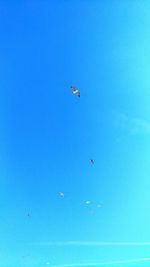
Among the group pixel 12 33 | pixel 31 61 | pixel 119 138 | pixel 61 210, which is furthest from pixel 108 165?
pixel 12 33

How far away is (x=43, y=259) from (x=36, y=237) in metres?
0.14

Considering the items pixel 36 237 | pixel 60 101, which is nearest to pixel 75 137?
pixel 60 101

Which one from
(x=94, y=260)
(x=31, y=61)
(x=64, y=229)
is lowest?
(x=94, y=260)

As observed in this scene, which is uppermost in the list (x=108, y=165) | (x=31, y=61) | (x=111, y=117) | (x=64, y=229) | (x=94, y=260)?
(x=31, y=61)

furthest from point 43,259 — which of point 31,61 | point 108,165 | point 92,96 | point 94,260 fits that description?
point 31,61

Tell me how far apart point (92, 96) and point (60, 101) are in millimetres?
193

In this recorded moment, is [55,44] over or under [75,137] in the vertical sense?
over

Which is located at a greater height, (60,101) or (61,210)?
(60,101)

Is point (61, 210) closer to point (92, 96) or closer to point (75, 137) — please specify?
point (75, 137)

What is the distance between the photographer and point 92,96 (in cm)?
234

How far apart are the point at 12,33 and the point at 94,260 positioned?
144 centimetres

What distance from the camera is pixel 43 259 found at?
2363 millimetres

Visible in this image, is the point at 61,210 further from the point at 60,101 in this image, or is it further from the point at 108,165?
the point at 60,101

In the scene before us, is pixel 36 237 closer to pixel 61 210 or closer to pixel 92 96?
pixel 61 210
